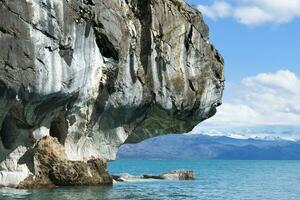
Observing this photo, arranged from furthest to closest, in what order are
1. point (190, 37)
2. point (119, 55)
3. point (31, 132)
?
point (190, 37) → point (119, 55) → point (31, 132)

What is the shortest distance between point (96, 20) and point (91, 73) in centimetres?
379

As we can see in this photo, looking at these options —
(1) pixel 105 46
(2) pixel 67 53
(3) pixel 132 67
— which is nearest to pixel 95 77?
(1) pixel 105 46

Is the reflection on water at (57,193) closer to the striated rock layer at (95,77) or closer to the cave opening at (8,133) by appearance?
the striated rock layer at (95,77)

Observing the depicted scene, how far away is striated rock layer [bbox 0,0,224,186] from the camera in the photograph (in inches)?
1430

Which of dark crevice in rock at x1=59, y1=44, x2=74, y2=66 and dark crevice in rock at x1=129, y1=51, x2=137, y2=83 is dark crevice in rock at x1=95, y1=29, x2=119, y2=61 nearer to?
dark crevice in rock at x1=129, y1=51, x2=137, y2=83

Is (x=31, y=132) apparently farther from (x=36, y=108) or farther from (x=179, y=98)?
(x=179, y=98)

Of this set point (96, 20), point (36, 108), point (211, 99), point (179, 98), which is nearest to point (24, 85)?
point (36, 108)

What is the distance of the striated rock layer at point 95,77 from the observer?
36.3 m

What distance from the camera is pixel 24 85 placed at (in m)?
35.9

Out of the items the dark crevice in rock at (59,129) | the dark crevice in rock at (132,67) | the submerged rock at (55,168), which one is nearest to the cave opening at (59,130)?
the dark crevice in rock at (59,129)

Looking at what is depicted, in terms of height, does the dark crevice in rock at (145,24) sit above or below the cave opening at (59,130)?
above

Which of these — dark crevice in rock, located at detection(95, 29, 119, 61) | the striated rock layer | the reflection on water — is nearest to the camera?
the striated rock layer

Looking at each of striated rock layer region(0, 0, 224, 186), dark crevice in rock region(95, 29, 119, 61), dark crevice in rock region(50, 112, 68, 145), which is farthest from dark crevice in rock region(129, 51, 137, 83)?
dark crevice in rock region(50, 112, 68, 145)

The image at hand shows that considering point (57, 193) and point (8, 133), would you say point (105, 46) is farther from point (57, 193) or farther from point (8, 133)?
point (57, 193)
